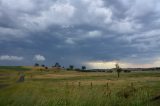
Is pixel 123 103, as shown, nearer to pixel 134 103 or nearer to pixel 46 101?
pixel 134 103

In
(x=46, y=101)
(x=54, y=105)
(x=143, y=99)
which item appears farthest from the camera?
(x=143, y=99)

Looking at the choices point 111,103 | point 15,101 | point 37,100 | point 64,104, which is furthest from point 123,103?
point 15,101

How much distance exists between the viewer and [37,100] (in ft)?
52.5

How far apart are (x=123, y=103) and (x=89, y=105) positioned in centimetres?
182

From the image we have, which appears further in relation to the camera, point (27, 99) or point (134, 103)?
point (27, 99)

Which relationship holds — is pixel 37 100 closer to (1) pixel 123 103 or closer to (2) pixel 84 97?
(2) pixel 84 97

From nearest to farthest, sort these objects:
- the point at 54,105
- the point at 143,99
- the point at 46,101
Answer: the point at 54,105 → the point at 46,101 → the point at 143,99

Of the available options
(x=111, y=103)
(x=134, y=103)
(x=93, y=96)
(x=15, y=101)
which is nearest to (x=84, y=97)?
(x=93, y=96)

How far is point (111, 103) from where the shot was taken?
49.8 feet

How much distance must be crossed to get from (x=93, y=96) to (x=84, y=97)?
19.1 inches

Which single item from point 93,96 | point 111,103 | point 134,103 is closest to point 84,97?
point 93,96

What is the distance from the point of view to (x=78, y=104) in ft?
47.1

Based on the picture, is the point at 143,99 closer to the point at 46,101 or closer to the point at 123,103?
the point at 123,103

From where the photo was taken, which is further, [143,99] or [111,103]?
[143,99]
